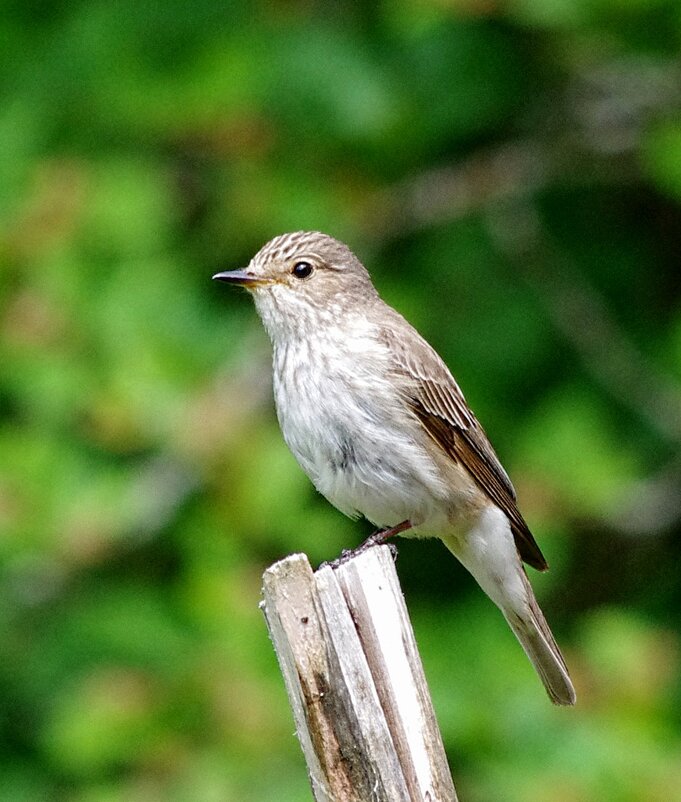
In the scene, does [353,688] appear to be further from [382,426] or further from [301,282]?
[301,282]

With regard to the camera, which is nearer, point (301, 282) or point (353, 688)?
point (353, 688)

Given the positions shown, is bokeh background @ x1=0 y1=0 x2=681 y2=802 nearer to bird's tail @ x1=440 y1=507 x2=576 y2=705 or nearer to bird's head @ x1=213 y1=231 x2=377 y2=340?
bird's tail @ x1=440 y1=507 x2=576 y2=705

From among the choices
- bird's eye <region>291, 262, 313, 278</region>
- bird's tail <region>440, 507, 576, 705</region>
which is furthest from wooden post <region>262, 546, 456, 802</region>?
bird's eye <region>291, 262, 313, 278</region>

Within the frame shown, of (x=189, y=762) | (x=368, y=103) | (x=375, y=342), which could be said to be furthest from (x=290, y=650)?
(x=368, y=103)

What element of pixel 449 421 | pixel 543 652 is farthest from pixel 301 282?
pixel 543 652

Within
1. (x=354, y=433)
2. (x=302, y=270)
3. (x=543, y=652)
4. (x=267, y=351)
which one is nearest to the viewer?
(x=354, y=433)

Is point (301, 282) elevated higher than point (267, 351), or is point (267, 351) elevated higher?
point (301, 282)
